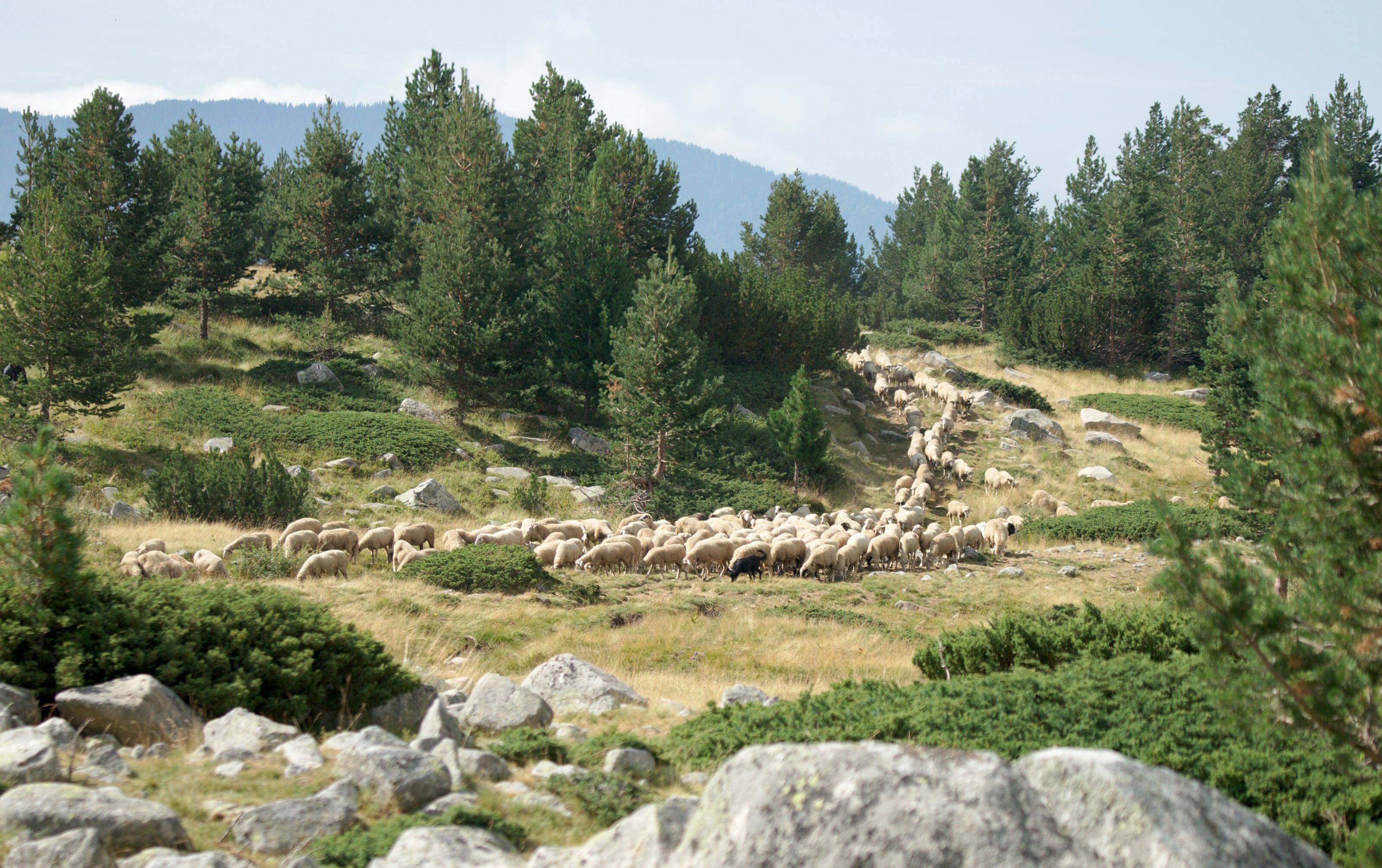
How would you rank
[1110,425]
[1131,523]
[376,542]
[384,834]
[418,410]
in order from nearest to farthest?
[384,834] → [376,542] → [1131,523] → [418,410] → [1110,425]

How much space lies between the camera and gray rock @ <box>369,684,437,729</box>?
341 inches

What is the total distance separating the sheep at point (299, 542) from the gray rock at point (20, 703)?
10974mm

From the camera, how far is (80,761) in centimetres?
620

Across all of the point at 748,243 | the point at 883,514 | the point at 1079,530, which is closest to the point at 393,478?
the point at 883,514

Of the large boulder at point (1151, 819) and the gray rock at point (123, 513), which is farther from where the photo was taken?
the gray rock at point (123, 513)

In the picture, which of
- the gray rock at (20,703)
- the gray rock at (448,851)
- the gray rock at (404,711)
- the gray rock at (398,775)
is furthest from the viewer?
the gray rock at (404,711)

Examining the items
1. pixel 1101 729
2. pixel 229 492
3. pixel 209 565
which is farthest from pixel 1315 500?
pixel 229 492

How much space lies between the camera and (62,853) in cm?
455

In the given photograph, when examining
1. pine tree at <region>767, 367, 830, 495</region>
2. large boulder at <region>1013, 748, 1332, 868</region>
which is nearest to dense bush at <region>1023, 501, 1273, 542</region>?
pine tree at <region>767, 367, 830, 495</region>

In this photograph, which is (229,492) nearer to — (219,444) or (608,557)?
(219,444)

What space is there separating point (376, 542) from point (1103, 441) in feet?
104

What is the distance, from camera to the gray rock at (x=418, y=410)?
33156 mm

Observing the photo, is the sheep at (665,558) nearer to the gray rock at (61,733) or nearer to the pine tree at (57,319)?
the gray rock at (61,733)

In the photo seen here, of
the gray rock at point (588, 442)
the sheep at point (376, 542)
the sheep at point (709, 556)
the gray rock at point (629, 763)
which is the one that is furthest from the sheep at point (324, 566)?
the gray rock at point (588, 442)
